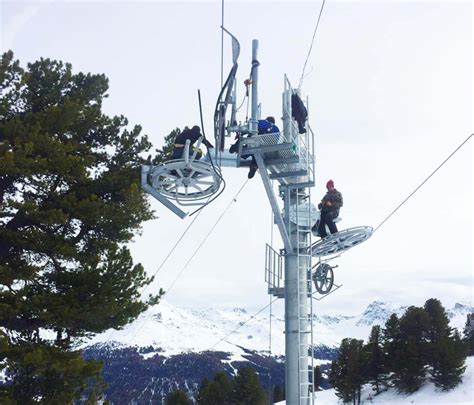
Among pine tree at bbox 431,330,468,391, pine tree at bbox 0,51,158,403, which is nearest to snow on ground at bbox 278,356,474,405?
pine tree at bbox 431,330,468,391

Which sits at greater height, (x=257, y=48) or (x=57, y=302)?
(x=257, y=48)

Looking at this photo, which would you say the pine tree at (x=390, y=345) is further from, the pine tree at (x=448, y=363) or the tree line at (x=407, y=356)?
the pine tree at (x=448, y=363)

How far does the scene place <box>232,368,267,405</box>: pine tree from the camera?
233ft

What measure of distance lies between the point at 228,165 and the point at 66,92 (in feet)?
35.4

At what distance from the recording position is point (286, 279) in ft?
43.6

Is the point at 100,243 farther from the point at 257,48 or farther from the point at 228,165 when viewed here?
the point at 257,48

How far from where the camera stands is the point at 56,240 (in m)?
18.8

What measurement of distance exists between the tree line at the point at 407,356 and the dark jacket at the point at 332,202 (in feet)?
163

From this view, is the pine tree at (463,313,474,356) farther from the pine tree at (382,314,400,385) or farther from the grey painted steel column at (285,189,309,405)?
the grey painted steel column at (285,189,309,405)

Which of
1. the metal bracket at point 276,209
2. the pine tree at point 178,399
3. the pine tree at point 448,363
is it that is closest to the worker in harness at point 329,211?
the metal bracket at point 276,209

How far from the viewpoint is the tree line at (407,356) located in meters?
59.0

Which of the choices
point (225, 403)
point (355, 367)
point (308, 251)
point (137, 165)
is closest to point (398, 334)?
point (355, 367)

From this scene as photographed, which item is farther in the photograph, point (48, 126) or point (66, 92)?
point (66, 92)

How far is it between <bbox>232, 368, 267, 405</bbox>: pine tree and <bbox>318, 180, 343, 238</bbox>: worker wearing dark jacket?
60914 millimetres
